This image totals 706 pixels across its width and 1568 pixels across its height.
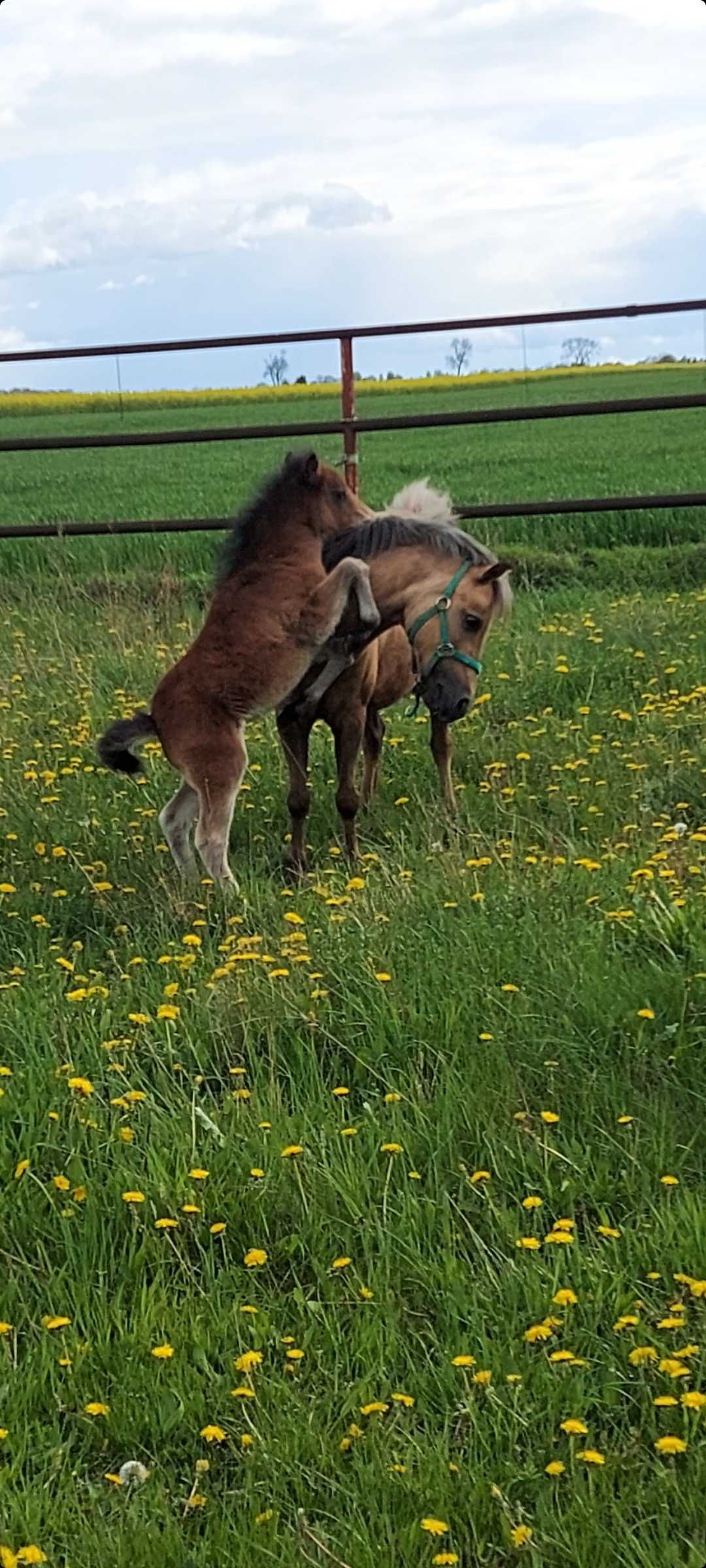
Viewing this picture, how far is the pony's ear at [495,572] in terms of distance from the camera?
5.39 metres

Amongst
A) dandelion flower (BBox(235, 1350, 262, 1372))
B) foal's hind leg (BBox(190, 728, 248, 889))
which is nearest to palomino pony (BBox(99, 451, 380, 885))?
foal's hind leg (BBox(190, 728, 248, 889))

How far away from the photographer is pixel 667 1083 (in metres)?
3.29

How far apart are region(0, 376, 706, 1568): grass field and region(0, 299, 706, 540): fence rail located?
11.4ft

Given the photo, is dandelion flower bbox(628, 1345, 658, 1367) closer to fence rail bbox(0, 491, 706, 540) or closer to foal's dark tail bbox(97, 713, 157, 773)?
foal's dark tail bbox(97, 713, 157, 773)

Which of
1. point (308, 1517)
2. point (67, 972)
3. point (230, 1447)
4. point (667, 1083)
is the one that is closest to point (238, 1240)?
point (230, 1447)

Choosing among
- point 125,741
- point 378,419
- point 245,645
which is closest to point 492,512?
point 378,419

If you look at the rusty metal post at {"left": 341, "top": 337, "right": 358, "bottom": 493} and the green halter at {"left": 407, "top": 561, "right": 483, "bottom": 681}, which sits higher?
the rusty metal post at {"left": 341, "top": 337, "right": 358, "bottom": 493}

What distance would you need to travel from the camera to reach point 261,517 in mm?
5418

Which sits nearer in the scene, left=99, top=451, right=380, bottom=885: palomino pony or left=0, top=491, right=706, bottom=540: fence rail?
left=99, top=451, right=380, bottom=885: palomino pony

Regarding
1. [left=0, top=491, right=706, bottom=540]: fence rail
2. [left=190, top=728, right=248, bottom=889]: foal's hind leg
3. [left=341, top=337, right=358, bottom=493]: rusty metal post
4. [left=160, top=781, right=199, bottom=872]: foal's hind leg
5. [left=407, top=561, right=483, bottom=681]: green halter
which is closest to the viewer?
[left=190, top=728, right=248, bottom=889]: foal's hind leg

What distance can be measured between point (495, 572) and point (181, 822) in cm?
142

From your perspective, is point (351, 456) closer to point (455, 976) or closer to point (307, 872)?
point (307, 872)

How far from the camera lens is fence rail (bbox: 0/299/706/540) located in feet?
29.6

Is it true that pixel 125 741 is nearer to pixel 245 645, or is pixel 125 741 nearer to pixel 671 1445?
pixel 245 645
